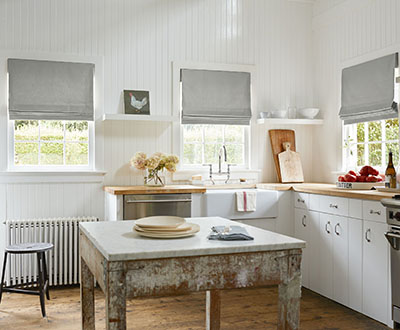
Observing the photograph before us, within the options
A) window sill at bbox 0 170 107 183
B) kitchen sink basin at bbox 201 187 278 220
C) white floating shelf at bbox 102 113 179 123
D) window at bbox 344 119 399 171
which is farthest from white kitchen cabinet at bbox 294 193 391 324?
window sill at bbox 0 170 107 183

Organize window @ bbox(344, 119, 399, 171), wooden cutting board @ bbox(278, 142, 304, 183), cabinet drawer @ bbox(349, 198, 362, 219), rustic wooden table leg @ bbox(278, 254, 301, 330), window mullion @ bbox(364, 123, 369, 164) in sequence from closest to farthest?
rustic wooden table leg @ bbox(278, 254, 301, 330)
cabinet drawer @ bbox(349, 198, 362, 219)
window @ bbox(344, 119, 399, 171)
window mullion @ bbox(364, 123, 369, 164)
wooden cutting board @ bbox(278, 142, 304, 183)

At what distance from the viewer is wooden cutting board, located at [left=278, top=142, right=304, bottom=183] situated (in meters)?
5.49

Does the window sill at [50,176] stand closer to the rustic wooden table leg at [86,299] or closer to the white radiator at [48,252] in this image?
the white radiator at [48,252]

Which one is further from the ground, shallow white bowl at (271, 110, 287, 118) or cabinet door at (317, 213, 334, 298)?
A: shallow white bowl at (271, 110, 287, 118)

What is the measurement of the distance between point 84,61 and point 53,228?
1.80 m

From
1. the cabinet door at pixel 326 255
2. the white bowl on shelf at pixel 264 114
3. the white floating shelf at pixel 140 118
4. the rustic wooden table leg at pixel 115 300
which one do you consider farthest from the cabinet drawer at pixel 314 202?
the rustic wooden table leg at pixel 115 300

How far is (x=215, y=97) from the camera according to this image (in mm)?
5367

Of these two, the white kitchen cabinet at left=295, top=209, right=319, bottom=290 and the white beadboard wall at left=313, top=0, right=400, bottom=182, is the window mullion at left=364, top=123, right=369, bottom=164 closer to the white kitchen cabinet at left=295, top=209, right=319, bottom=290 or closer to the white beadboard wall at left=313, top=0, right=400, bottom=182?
the white beadboard wall at left=313, top=0, right=400, bottom=182

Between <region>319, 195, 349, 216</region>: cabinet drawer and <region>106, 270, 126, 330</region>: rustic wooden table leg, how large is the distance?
2.69m

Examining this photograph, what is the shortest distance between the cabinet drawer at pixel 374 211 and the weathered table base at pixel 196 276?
180 cm

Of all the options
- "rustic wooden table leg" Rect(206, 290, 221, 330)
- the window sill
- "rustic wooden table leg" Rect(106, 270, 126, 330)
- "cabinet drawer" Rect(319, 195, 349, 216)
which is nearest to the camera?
"rustic wooden table leg" Rect(106, 270, 126, 330)

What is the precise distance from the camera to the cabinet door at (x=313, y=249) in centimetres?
445

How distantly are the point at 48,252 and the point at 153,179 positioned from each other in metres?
1.34

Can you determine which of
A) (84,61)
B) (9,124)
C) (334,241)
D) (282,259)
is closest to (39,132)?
(9,124)
